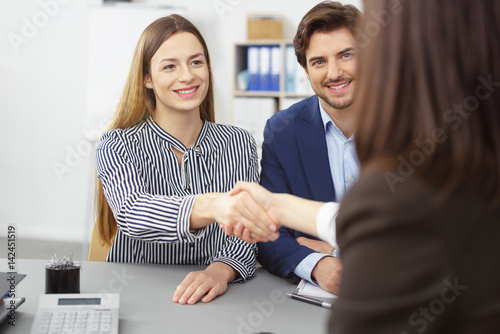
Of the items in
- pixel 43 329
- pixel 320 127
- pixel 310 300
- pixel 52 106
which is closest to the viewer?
pixel 43 329

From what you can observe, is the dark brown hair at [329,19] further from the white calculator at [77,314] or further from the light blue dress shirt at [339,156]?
the white calculator at [77,314]

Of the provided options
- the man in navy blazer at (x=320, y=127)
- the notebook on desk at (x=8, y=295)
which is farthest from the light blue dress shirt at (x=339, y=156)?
the notebook on desk at (x=8, y=295)

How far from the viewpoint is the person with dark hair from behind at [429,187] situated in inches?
26.5

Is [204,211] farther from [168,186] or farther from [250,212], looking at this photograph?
[168,186]

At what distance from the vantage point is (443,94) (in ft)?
2.28

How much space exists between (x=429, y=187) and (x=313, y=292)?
921mm

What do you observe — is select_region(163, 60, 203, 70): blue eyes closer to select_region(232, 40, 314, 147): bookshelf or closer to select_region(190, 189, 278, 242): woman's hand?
select_region(190, 189, 278, 242): woman's hand

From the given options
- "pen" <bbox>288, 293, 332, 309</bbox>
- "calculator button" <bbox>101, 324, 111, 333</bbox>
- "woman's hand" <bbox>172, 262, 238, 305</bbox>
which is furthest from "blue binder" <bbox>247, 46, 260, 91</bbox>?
"calculator button" <bbox>101, 324, 111, 333</bbox>

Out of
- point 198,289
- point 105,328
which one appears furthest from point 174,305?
point 105,328

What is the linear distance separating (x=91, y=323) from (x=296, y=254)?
719 millimetres

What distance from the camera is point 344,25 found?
221 cm

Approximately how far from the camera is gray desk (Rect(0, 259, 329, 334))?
127cm

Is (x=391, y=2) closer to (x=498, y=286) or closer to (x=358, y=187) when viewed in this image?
(x=358, y=187)

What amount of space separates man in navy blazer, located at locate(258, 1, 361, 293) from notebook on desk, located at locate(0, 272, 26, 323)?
3.00 feet
